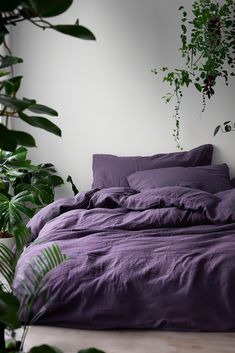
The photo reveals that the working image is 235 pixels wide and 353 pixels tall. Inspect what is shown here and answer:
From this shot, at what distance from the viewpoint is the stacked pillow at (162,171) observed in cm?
389

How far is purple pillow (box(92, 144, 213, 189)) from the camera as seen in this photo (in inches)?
166

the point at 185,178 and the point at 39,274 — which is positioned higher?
the point at 39,274

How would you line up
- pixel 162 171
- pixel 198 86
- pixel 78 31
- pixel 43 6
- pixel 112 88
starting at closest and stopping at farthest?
1. pixel 43 6
2. pixel 78 31
3. pixel 162 171
4. pixel 198 86
5. pixel 112 88

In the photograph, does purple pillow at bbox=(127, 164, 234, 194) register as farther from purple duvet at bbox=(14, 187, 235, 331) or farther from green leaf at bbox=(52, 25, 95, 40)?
green leaf at bbox=(52, 25, 95, 40)

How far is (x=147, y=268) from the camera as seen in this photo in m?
2.46

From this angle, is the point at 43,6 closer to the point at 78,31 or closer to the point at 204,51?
the point at 78,31

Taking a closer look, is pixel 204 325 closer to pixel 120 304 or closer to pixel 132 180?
pixel 120 304

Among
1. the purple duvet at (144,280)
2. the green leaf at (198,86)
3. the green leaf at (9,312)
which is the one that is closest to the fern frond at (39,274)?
the purple duvet at (144,280)

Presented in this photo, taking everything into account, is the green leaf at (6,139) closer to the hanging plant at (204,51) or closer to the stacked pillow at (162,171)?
the stacked pillow at (162,171)

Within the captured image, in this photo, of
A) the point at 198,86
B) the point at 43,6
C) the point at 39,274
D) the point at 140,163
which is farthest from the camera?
the point at 140,163

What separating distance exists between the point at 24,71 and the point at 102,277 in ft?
8.92

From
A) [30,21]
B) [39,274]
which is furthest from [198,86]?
[30,21]

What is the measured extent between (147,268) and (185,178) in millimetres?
1531

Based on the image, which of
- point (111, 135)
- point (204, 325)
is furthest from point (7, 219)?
point (204, 325)
